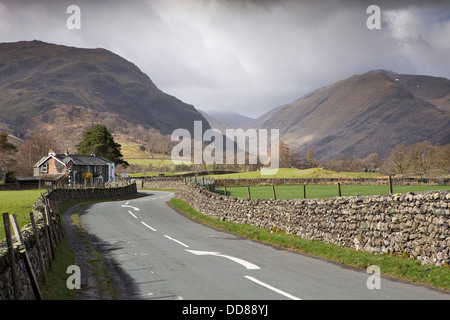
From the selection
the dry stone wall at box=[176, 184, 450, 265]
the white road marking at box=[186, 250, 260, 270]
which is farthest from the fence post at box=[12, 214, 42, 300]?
the dry stone wall at box=[176, 184, 450, 265]

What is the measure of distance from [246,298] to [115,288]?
13.9 ft

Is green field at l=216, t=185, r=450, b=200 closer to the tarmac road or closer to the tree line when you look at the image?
the tarmac road

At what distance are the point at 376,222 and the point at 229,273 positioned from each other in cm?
658

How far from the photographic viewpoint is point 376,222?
1605 centimetres

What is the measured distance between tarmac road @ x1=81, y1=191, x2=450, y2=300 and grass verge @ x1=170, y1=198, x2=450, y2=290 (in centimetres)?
62

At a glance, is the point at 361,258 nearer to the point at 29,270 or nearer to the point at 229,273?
the point at 229,273

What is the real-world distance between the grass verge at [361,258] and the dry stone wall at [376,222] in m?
0.38

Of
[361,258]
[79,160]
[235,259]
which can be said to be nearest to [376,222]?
[361,258]

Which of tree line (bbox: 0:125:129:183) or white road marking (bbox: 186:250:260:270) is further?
tree line (bbox: 0:125:129:183)

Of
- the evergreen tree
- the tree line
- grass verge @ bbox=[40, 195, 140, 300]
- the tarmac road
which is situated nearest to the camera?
the tarmac road

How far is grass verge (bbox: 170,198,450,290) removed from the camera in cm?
1212

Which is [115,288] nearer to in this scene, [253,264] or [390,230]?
[253,264]

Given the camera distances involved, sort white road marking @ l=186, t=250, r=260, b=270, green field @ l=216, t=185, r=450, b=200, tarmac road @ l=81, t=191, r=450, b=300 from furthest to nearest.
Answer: green field @ l=216, t=185, r=450, b=200 → white road marking @ l=186, t=250, r=260, b=270 → tarmac road @ l=81, t=191, r=450, b=300

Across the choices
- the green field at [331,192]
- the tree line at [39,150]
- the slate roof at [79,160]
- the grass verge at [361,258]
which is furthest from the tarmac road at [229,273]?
the slate roof at [79,160]
